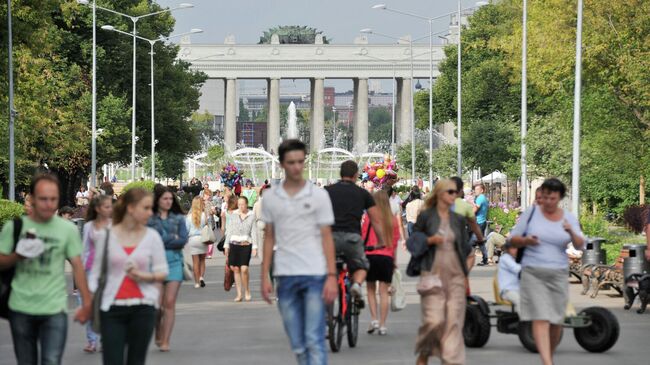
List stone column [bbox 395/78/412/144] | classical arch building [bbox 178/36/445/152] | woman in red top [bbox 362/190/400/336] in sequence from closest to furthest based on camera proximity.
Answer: woman in red top [bbox 362/190/400/336]
stone column [bbox 395/78/412/144]
classical arch building [bbox 178/36/445/152]

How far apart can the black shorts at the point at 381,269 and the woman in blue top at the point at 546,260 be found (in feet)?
14.3

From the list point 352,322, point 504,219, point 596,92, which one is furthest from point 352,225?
point 596,92

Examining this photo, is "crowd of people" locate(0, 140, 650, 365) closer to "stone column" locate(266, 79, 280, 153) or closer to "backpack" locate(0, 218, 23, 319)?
"backpack" locate(0, 218, 23, 319)

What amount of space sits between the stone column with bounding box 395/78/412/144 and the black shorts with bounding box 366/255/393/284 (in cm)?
12165

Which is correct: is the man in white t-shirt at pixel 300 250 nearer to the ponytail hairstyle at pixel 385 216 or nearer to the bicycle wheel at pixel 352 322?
the bicycle wheel at pixel 352 322

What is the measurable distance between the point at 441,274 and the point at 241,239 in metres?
10.4

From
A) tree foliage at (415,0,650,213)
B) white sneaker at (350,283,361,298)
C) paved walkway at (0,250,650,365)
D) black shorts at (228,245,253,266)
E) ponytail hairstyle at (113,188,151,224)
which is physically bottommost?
paved walkway at (0,250,650,365)

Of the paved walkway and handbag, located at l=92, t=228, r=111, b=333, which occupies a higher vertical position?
handbag, located at l=92, t=228, r=111, b=333

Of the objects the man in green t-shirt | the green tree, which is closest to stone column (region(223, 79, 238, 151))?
the green tree

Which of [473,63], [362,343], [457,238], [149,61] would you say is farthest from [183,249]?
[473,63]

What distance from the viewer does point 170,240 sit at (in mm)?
15547

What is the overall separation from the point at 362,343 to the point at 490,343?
122 centimetres

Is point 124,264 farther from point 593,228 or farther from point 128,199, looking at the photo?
point 593,228

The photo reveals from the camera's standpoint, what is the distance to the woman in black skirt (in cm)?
2286
